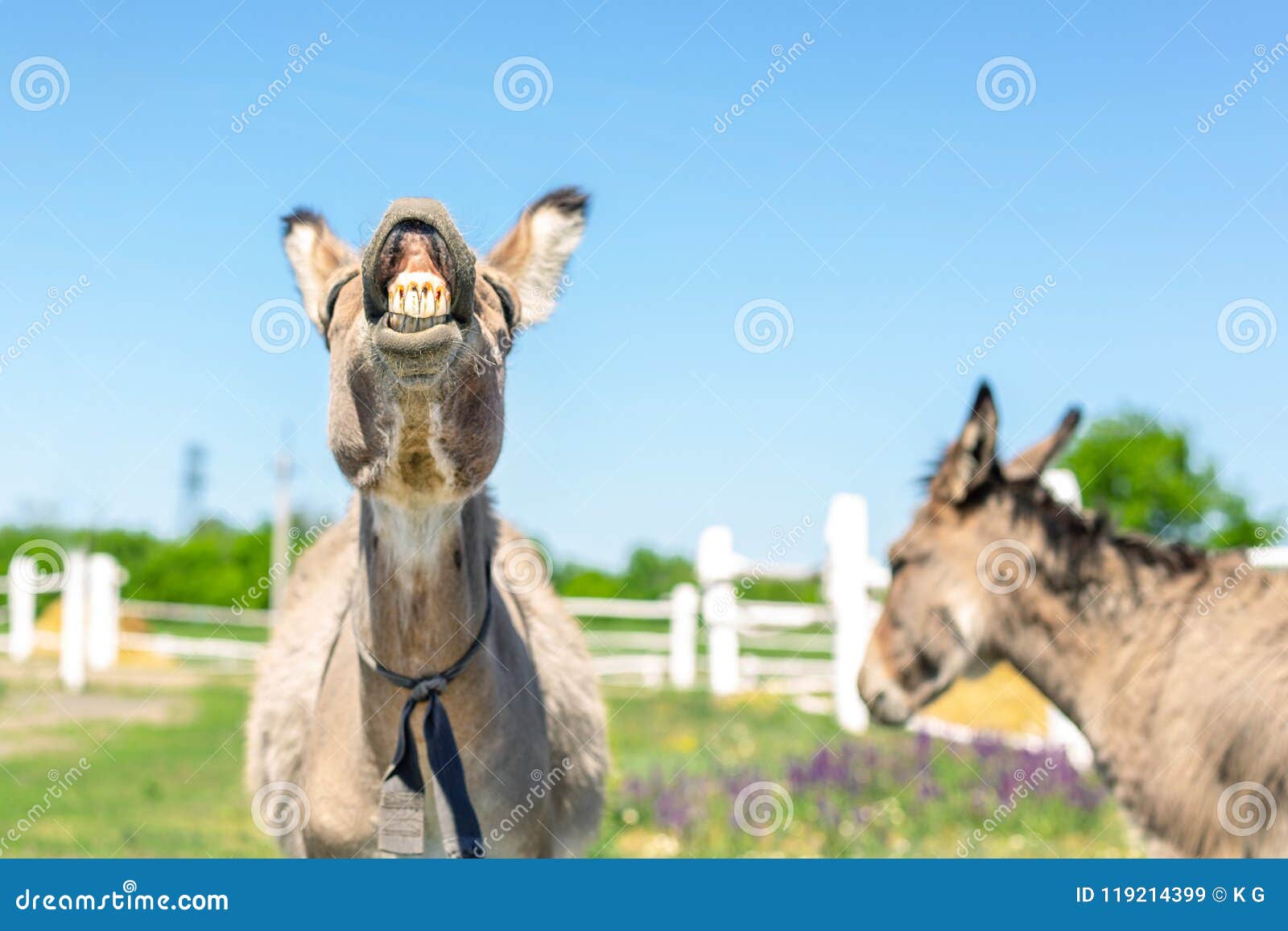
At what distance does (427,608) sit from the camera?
294 centimetres

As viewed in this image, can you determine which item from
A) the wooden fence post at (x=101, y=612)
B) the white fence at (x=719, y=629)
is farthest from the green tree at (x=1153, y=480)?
the wooden fence post at (x=101, y=612)

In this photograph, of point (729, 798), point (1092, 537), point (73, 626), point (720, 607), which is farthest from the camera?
point (73, 626)

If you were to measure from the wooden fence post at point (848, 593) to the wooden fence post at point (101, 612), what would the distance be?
1079cm

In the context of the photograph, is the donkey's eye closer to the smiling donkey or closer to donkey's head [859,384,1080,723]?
the smiling donkey

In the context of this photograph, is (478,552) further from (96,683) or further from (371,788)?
(96,683)

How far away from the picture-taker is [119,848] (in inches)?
268

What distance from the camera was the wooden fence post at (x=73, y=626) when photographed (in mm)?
14672

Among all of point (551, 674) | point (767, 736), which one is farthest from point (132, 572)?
point (551, 674)

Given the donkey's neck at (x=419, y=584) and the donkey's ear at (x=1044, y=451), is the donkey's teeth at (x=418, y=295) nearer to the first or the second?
the donkey's neck at (x=419, y=584)

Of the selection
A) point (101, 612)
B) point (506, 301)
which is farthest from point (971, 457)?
point (101, 612)

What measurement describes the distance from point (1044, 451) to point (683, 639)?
9.63 metres

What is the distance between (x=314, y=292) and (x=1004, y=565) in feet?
9.44

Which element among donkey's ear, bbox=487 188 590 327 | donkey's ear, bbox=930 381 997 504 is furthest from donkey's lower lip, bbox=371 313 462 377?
donkey's ear, bbox=930 381 997 504

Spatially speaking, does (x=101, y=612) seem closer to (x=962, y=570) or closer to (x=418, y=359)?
(x=962, y=570)
